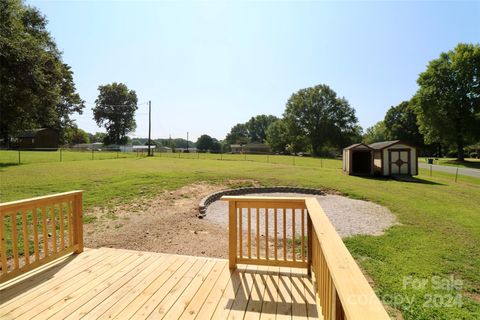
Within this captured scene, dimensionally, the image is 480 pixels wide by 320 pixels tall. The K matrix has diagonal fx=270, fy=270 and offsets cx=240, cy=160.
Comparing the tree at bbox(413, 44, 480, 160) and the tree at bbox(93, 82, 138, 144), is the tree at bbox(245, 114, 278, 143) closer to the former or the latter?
the tree at bbox(93, 82, 138, 144)

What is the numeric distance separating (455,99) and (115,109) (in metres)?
55.8

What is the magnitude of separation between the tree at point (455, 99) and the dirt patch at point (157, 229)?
116ft

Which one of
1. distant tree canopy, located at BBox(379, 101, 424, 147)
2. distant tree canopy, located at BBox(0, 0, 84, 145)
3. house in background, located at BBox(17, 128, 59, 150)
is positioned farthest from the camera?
distant tree canopy, located at BBox(379, 101, 424, 147)

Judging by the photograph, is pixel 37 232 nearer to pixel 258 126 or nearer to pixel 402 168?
pixel 402 168

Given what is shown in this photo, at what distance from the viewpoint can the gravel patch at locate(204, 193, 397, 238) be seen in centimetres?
706

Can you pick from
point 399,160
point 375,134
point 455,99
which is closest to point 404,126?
point 375,134

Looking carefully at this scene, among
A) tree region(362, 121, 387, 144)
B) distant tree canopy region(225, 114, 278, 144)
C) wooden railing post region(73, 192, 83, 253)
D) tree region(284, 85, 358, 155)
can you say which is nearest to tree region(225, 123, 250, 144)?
distant tree canopy region(225, 114, 278, 144)

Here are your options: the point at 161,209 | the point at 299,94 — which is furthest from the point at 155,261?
the point at 299,94

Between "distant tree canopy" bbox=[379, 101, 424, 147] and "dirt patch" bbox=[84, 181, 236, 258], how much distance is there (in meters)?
57.1

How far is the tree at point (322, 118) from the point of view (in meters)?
52.3

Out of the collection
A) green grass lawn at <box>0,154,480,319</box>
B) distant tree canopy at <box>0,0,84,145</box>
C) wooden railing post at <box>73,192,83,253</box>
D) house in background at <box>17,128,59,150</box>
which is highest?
distant tree canopy at <box>0,0,84,145</box>

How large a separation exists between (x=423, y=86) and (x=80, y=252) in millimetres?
42135

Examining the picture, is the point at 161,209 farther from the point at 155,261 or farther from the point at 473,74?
the point at 473,74

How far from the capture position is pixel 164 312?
8.99 ft
